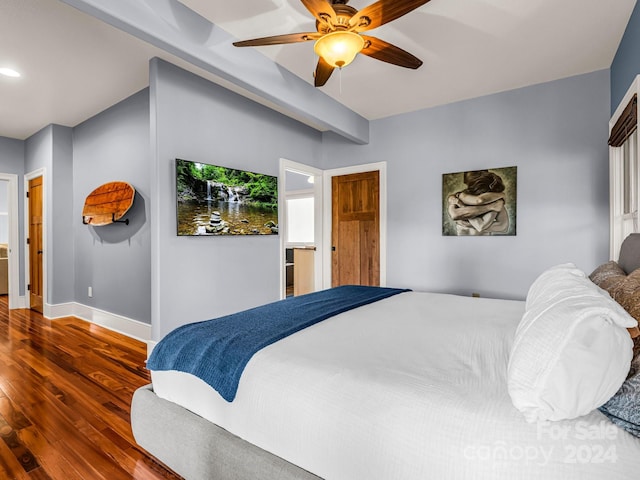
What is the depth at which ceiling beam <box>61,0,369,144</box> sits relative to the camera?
2.01 meters

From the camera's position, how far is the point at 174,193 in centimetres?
302

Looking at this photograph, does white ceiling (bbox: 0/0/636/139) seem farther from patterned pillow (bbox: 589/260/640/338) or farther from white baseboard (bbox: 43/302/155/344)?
white baseboard (bbox: 43/302/155/344)

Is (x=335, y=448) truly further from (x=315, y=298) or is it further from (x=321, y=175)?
(x=321, y=175)

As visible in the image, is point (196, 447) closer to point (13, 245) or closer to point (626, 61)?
point (626, 61)

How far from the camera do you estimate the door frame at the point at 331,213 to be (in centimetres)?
443

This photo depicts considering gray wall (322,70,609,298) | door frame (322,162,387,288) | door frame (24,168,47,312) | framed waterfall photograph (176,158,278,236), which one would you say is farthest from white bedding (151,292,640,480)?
door frame (24,168,47,312)

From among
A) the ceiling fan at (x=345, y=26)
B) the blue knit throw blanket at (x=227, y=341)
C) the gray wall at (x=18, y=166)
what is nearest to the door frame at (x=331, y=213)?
the ceiling fan at (x=345, y=26)

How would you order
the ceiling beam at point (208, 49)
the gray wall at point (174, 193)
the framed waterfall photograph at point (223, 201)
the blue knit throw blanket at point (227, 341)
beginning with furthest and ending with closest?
the framed waterfall photograph at point (223, 201)
the gray wall at point (174, 193)
the ceiling beam at point (208, 49)
the blue knit throw blanket at point (227, 341)

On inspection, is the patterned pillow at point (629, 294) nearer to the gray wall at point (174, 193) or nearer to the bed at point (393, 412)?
the bed at point (393, 412)

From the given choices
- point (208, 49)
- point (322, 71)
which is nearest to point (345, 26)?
point (322, 71)

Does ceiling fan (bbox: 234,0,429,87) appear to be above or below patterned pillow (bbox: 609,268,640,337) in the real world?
above

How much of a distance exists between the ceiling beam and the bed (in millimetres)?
Answer: 1953

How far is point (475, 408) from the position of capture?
0.95 m

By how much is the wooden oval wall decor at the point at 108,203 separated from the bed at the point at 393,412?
250 cm
